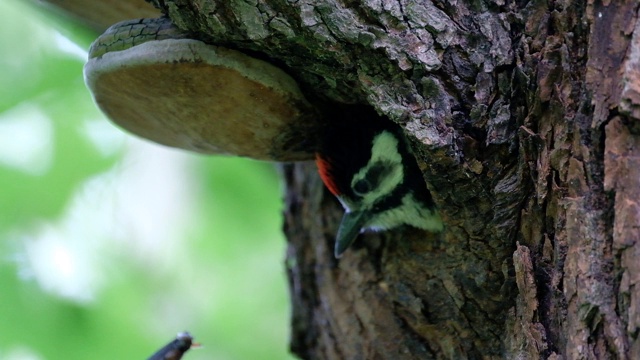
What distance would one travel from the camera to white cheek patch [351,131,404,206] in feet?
6.92

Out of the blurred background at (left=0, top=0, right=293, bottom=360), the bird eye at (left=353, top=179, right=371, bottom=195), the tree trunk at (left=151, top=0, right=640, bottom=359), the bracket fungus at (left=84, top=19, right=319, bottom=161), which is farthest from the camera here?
the blurred background at (left=0, top=0, right=293, bottom=360)

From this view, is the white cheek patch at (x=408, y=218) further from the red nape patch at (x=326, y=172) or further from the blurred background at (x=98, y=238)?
the blurred background at (x=98, y=238)

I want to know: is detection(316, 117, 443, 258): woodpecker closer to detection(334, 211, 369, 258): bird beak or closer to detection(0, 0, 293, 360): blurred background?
detection(334, 211, 369, 258): bird beak

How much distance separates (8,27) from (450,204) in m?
2.97

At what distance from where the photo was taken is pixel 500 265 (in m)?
1.76

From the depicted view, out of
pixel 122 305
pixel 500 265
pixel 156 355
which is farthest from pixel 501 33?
pixel 122 305

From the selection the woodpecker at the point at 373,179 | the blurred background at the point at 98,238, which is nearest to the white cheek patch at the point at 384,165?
the woodpecker at the point at 373,179

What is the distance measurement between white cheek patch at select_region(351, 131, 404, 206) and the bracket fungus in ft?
0.68

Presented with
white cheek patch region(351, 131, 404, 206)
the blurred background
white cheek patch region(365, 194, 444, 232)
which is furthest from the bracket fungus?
the blurred background

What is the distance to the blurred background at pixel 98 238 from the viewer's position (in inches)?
131

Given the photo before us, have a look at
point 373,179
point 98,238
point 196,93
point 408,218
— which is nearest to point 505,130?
point 408,218

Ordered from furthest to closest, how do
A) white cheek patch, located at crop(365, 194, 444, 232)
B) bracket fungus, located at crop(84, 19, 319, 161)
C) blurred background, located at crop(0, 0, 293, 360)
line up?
blurred background, located at crop(0, 0, 293, 360)
white cheek patch, located at crop(365, 194, 444, 232)
bracket fungus, located at crop(84, 19, 319, 161)

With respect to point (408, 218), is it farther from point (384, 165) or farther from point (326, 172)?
point (326, 172)

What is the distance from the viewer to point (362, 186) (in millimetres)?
2225
